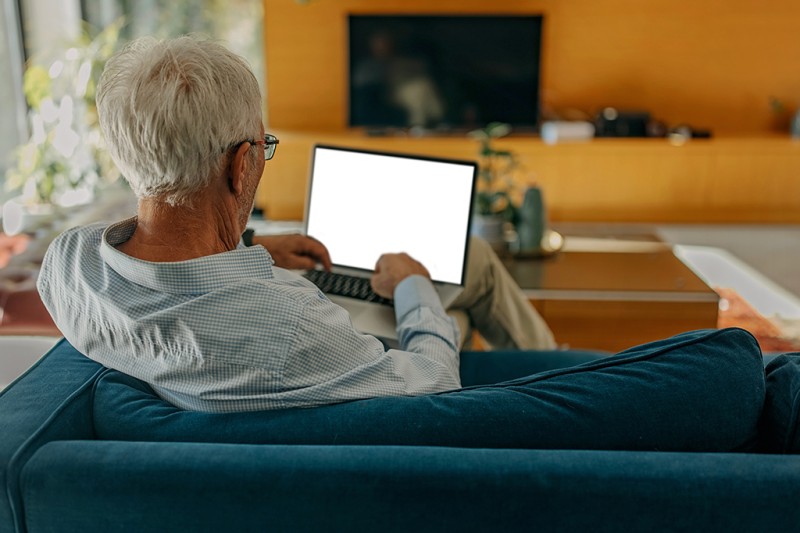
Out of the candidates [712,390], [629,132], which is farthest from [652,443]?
[629,132]

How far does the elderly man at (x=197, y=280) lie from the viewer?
106 cm

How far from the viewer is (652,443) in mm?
982

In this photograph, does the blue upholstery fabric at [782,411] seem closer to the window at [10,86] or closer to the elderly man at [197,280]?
the elderly man at [197,280]

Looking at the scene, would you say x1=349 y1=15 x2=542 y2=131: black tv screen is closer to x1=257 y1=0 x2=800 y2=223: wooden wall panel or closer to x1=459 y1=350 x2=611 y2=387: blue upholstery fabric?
x1=257 y1=0 x2=800 y2=223: wooden wall panel

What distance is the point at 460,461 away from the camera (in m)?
0.87

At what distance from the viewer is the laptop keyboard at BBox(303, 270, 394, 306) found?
1941mm

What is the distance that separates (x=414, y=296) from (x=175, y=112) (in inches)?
24.2

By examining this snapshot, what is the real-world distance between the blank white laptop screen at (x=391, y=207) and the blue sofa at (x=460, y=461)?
104 centimetres

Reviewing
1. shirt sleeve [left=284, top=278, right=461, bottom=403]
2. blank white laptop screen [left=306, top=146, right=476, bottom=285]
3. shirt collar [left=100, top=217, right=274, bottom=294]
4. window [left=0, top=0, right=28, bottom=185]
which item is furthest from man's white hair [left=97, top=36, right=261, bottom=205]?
window [left=0, top=0, right=28, bottom=185]

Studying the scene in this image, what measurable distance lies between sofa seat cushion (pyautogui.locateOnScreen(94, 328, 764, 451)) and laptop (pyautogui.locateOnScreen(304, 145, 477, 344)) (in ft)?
3.14

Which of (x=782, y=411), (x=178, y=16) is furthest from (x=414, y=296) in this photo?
(x=178, y=16)

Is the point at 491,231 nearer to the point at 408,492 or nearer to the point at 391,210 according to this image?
the point at 391,210

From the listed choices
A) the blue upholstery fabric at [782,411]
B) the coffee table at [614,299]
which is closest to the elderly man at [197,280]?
the blue upholstery fabric at [782,411]

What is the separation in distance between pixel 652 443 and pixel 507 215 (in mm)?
1893
